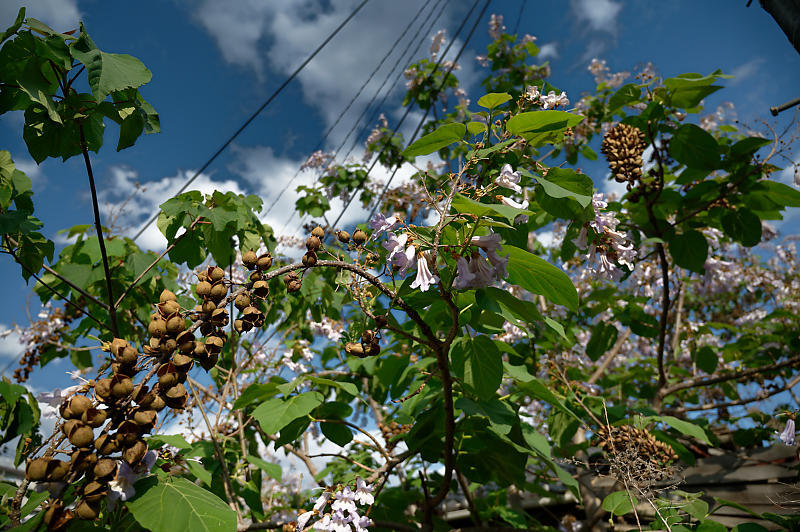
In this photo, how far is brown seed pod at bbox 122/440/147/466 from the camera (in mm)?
713

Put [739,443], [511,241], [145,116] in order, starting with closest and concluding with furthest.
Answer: [145,116] → [511,241] → [739,443]

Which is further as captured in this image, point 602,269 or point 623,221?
point 623,221

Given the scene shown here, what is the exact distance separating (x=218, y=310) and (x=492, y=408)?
886 millimetres

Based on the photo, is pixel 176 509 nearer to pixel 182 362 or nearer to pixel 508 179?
pixel 182 362

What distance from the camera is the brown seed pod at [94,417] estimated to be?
2.22ft

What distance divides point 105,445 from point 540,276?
2.95 feet

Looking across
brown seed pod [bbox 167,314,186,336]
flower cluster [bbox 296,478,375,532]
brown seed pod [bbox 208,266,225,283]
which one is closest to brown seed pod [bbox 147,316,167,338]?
brown seed pod [bbox 167,314,186,336]

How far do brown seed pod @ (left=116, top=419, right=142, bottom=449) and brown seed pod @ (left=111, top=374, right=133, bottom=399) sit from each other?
2.3 inches

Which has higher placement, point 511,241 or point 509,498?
point 511,241

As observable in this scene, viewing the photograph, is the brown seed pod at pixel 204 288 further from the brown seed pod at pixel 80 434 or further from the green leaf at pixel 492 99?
the green leaf at pixel 492 99

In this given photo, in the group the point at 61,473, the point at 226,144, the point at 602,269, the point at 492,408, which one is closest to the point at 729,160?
the point at 602,269

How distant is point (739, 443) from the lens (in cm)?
279

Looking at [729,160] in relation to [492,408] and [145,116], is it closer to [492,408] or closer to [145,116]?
[492,408]

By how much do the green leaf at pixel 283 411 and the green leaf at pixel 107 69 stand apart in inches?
35.2
